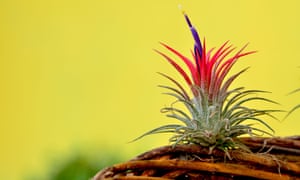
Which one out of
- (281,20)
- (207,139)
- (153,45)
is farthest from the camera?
(153,45)

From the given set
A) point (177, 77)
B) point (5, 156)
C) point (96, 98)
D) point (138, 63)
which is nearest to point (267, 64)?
point (177, 77)

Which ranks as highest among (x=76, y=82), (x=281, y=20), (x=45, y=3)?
(x=45, y=3)

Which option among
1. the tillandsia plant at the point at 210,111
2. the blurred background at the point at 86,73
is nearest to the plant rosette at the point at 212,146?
the tillandsia plant at the point at 210,111

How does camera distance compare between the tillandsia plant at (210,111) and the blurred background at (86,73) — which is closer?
the tillandsia plant at (210,111)

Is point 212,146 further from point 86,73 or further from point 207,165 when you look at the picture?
point 86,73

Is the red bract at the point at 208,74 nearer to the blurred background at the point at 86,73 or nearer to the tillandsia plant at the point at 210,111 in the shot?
the tillandsia plant at the point at 210,111

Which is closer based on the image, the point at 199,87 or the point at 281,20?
the point at 199,87

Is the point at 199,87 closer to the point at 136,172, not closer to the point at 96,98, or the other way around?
the point at 136,172

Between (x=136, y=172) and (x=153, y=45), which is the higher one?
(x=153, y=45)
